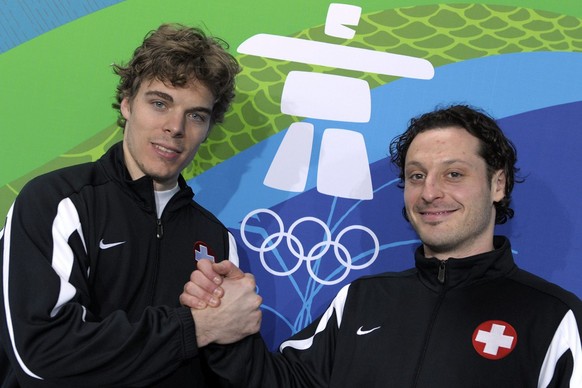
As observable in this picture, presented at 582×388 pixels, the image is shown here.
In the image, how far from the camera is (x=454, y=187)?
1875 millimetres

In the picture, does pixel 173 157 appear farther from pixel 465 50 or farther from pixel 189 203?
pixel 465 50

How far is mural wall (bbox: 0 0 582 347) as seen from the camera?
7.50ft

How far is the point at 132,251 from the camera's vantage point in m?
1.83

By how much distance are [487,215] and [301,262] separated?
2.15 ft

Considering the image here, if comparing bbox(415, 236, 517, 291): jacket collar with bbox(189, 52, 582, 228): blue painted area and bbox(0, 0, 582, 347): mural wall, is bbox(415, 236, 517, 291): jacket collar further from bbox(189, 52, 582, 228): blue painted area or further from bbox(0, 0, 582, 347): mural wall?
bbox(189, 52, 582, 228): blue painted area

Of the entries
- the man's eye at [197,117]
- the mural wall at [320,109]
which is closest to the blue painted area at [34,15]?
the mural wall at [320,109]

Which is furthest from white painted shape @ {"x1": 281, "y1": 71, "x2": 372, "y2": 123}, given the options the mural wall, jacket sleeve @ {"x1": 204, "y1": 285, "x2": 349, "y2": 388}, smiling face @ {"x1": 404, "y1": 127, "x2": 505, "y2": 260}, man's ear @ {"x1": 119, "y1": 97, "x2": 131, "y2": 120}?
jacket sleeve @ {"x1": 204, "y1": 285, "x2": 349, "y2": 388}

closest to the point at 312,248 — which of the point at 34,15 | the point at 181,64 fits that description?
the point at 181,64

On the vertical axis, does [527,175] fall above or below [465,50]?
below

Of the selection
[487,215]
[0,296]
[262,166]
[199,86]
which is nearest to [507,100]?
[487,215]

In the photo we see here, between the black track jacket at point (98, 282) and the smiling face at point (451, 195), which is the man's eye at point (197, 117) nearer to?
the black track jacket at point (98, 282)

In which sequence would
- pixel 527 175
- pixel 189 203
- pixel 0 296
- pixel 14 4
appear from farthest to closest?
pixel 14 4
pixel 527 175
pixel 189 203
pixel 0 296

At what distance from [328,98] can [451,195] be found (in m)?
0.70

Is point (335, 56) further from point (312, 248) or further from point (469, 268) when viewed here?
point (469, 268)
